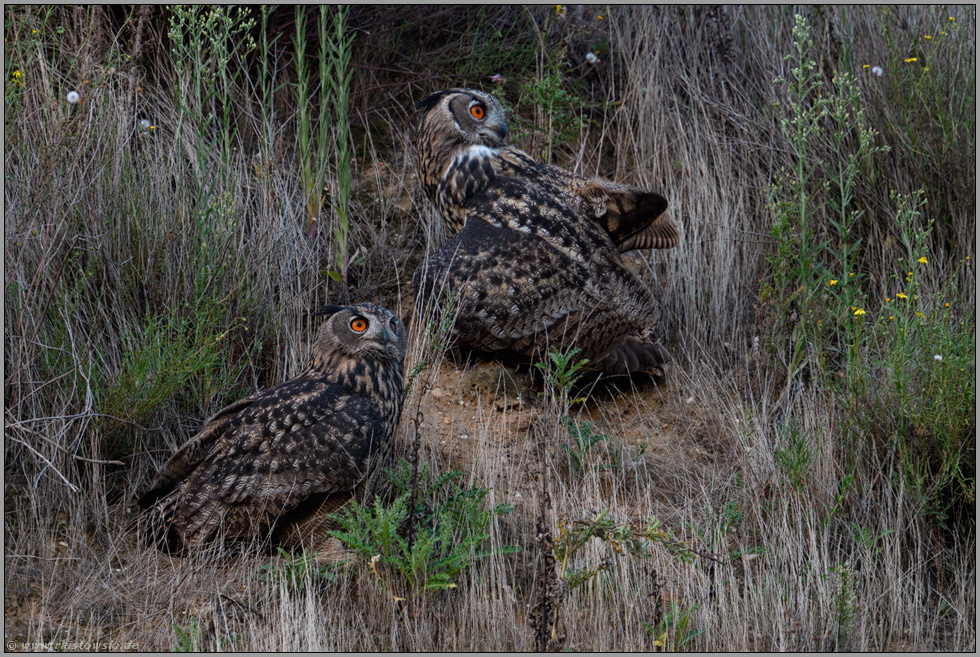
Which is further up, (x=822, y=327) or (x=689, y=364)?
(x=822, y=327)

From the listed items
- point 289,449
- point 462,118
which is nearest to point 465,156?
point 462,118

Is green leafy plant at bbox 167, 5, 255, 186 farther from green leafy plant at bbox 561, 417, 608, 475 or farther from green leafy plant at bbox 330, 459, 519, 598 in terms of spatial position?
green leafy plant at bbox 561, 417, 608, 475

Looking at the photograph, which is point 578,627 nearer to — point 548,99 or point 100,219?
point 100,219

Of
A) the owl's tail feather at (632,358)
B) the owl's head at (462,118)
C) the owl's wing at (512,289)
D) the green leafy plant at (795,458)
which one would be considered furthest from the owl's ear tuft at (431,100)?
the green leafy plant at (795,458)

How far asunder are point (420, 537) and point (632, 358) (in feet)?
5.94

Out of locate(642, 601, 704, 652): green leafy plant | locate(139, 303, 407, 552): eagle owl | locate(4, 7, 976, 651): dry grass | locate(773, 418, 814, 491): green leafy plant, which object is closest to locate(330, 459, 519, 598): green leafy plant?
locate(4, 7, 976, 651): dry grass

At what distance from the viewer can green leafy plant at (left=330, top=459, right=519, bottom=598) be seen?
3.27 m

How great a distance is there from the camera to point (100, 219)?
4.26 metres

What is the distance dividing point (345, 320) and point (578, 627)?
1601 mm

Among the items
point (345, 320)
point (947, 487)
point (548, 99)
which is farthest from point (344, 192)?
point (947, 487)

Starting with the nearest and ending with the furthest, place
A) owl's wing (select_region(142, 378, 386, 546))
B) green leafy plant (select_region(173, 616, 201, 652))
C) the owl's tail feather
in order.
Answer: green leafy plant (select_region(173, 616, 201, 652))
owl's wing (select_region(142, 378, 386, 546))
the owl's tail feather

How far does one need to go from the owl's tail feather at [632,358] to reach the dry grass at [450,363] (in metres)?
0.17

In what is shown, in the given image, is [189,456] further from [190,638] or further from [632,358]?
[632,358]

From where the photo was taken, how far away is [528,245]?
4.45 meters
